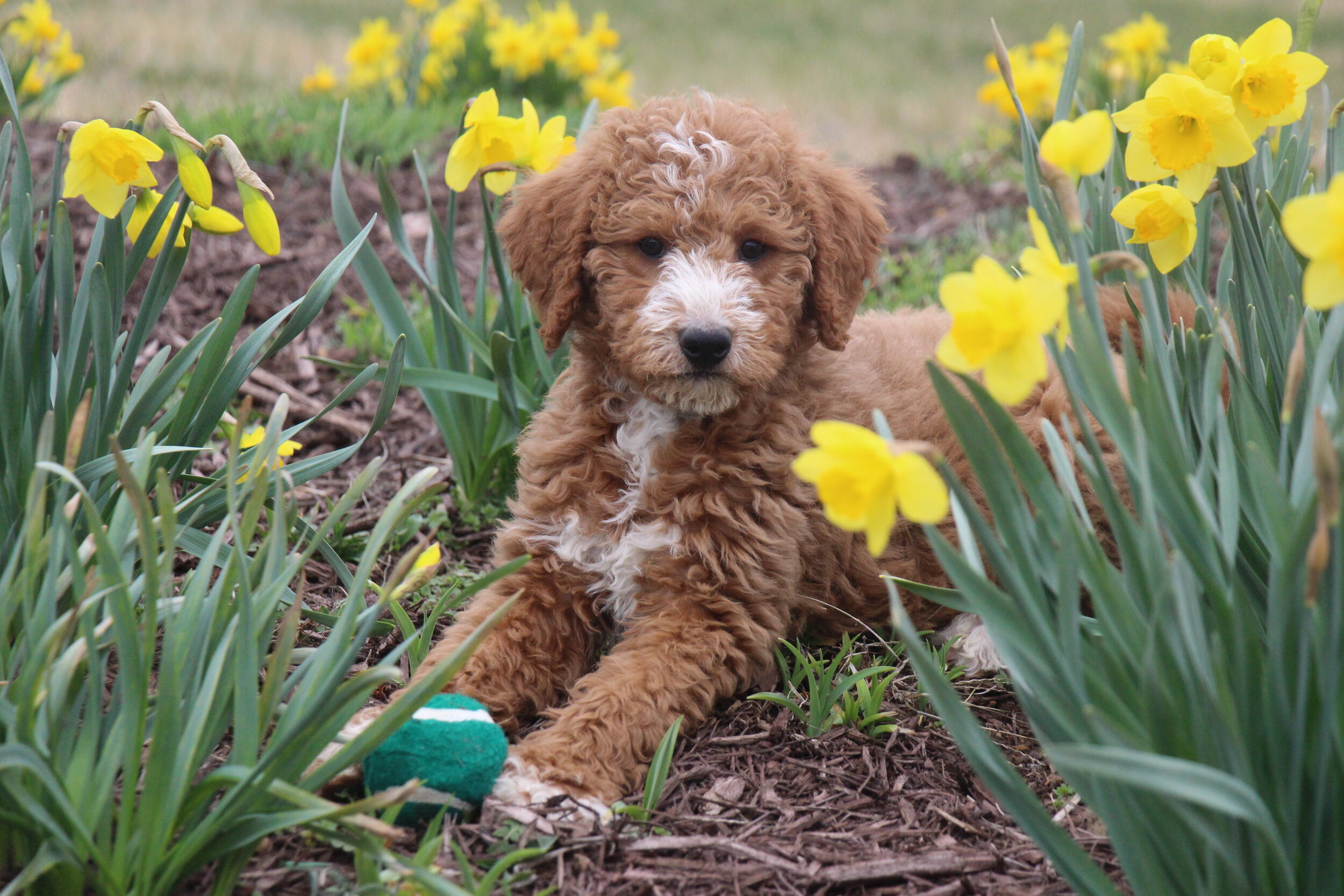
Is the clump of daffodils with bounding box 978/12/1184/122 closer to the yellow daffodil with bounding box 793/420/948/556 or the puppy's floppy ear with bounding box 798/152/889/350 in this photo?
the puppy's floppy ear with bounding box 798/152/889/350

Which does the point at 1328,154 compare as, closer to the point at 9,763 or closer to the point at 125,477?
the point at 125,477

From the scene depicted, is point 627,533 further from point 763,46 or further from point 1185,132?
point 763,46

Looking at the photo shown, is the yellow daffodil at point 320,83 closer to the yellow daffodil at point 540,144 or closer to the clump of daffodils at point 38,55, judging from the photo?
the clump of daffodils at point 38,55

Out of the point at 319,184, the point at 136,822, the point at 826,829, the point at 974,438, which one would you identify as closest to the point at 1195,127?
the point at 974,438

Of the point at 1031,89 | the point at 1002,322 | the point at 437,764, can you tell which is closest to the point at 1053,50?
the point at 1031,89

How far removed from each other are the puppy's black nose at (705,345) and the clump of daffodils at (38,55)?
12.1ft

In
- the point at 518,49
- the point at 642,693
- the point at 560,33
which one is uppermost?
the point at 560,33

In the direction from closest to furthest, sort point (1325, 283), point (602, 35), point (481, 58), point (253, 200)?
point (1325, 283) < point (253, 200) < point (481, 58) < point (602, 35)

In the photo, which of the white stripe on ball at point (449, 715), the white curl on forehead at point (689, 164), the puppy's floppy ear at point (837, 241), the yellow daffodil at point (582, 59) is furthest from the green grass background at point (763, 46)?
the white stripe on ball at point (449, 715)

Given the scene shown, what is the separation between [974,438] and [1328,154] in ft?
4.47

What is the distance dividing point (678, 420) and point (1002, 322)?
1384 mm

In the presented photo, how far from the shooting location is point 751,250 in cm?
281

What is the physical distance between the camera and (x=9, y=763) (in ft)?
5.33

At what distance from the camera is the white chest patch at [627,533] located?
280 centimetres
